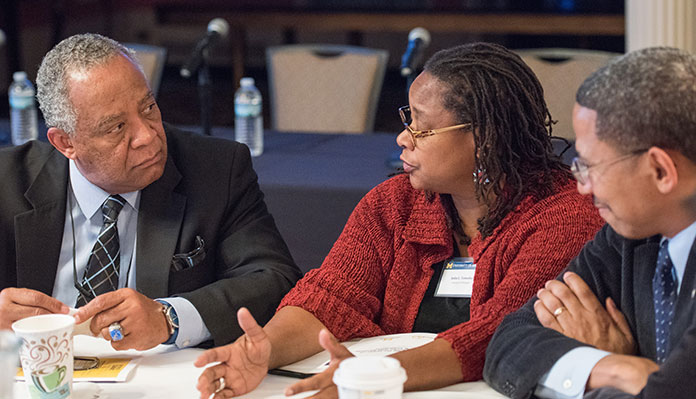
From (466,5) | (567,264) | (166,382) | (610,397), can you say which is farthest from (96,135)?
(466,5)

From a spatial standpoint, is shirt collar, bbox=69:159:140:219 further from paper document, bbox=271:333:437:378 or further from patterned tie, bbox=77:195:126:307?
paper document, bbox=271:333:437:378

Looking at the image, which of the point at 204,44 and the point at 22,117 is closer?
the point at 204,44

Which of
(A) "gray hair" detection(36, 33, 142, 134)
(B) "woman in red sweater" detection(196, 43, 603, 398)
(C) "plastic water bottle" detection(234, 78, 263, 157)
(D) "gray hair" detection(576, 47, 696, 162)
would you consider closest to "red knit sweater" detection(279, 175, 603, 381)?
(B) "woman in red sweater" detection(196, 43, 603, 398)

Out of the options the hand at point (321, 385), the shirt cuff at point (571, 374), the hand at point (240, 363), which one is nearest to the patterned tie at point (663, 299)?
the shirt cuff at point (571, 374)

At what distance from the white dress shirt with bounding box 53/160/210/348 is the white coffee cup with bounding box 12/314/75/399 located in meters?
0.70

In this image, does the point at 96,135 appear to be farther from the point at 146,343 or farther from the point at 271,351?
the point at 271,351

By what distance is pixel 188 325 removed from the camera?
2027 mm

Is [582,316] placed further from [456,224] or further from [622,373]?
[456,224]

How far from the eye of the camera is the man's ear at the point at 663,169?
4.82ft

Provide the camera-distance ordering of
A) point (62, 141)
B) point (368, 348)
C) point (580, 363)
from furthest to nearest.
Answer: point (62, 141) → point (368, 348) → point (580, 363)

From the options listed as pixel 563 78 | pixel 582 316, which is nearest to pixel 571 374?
pixel 582 316

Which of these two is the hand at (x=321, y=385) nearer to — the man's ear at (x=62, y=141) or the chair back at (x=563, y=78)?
the man's ear at (x=62, y=141)

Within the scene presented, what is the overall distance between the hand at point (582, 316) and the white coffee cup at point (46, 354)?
2.85ft

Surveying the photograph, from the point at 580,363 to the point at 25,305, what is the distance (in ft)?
3.66
